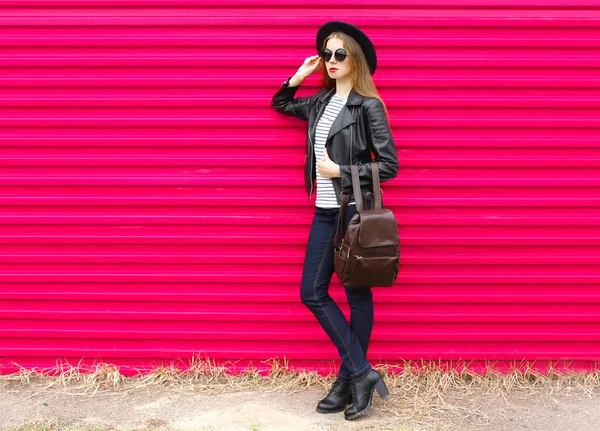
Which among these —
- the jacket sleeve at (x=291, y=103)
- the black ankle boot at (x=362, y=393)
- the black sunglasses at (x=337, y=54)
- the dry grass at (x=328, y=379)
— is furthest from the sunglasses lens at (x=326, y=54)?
the dry grass at (x=328, y=379)

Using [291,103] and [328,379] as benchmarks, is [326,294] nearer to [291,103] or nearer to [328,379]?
[328,379]

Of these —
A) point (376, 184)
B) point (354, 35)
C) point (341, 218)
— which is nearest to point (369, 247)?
point (341, 218)

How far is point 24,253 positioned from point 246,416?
1.88 metres

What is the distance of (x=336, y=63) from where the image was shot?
3789mm

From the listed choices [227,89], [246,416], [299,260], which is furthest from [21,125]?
[246,416]

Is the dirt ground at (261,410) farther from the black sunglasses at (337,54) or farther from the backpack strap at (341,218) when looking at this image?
the black sunglasses at (337,54)

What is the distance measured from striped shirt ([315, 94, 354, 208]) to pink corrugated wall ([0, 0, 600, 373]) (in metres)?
0.42

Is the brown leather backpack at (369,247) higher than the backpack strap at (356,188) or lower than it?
lower

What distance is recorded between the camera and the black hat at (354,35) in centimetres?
381

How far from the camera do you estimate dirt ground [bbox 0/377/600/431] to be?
385 centimetres

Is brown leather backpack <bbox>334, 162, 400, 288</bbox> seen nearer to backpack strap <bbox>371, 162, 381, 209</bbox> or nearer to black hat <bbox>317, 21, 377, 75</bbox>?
backpack strap <bbox>371, 162, 381, 209</bbox>

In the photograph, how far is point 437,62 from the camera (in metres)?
4.24

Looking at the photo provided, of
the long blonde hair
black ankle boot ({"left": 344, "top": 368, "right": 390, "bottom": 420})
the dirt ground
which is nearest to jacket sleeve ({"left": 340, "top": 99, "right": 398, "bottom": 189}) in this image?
the long blonde hair

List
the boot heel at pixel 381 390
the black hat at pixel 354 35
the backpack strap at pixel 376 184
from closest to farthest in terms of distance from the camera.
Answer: the backpack strap at pixel 376 184 < the black hat at pixel 354 35 < the boot heel at pixel 381 390
